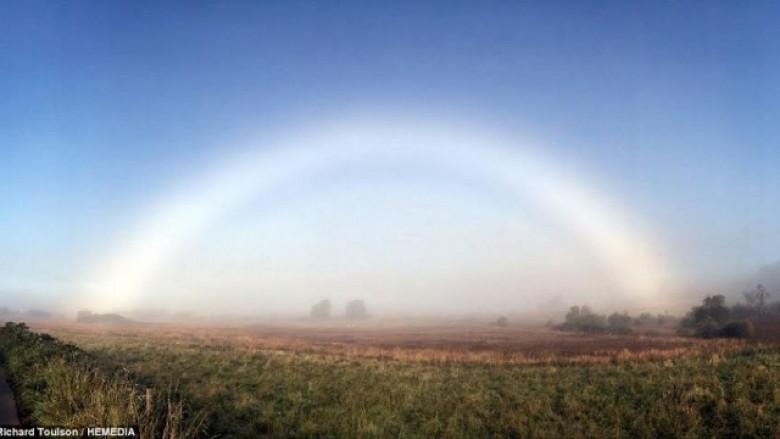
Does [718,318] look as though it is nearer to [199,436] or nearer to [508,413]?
[508,413]

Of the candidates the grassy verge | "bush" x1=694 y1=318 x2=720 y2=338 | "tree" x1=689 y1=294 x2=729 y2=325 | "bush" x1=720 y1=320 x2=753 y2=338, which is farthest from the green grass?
"tree" x1=689 y1=294 x2=729 y2=325

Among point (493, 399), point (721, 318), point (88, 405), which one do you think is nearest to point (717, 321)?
point (721, 318)

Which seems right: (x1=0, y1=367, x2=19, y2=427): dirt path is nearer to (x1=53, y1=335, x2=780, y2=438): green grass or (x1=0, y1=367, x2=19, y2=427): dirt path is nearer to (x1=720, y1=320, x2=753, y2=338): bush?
(x1=53, y1=335, x2=780, y2=438): green grass

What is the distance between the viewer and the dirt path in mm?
13336

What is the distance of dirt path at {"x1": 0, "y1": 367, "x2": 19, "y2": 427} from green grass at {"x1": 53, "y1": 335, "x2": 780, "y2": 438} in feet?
16.4

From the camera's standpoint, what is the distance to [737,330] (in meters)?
54.6

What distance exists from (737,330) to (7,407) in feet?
214

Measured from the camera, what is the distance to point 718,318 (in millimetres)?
81562

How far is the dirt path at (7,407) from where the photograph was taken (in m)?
13.3

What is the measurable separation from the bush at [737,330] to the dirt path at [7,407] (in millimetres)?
62221

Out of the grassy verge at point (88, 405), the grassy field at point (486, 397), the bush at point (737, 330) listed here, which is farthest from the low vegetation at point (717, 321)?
the grassy verge at point (88, 405)

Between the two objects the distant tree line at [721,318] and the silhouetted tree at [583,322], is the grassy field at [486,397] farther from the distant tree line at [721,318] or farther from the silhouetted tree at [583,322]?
the silhouetted tree at [583,322]

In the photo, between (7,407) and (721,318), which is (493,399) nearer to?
(7,407)

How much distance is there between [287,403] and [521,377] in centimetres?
1193
